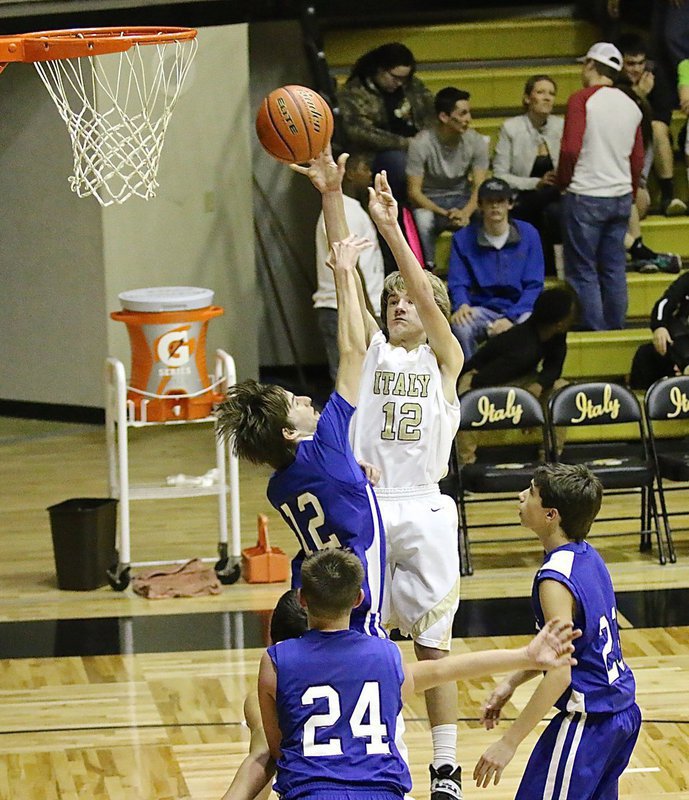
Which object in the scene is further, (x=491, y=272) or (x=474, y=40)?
(x=474, y=40)

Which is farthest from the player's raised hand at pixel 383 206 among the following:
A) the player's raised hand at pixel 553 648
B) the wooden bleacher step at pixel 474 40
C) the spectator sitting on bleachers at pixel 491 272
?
the wooden bleacher step at pixel 474 40

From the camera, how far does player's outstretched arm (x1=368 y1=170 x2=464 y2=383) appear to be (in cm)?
443

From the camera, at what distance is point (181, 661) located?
20.9 feet

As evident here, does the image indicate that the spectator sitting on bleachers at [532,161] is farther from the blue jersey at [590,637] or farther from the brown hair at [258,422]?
the blue jersey at [590,637]

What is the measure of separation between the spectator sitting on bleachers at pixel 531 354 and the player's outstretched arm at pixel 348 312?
14.4 feet

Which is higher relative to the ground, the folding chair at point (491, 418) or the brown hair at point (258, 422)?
the brown hair at point (258, 422)

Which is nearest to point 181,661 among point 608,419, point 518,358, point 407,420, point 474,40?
point 407,420

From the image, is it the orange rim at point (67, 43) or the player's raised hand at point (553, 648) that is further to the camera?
the orange rim at point (67, 43)

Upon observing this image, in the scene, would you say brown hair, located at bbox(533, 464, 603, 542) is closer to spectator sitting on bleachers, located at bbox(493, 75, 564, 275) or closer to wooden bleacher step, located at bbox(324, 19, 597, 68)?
spectator sitting on bleachers, located at bbox(493, 75, 564, 275)

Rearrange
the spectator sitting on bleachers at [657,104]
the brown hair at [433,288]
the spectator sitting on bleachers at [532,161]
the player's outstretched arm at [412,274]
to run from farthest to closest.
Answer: the spectator sitting on bleachers at [657,104] < the spectator sitting on bleachers at [532,161] < the brown hair at [433,288] < the player's outstretched arm at [412,274]

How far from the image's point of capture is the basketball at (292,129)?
5.36 metres

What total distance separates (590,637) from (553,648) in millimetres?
528

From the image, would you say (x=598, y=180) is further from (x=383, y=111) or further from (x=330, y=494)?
(x=330, y=494)

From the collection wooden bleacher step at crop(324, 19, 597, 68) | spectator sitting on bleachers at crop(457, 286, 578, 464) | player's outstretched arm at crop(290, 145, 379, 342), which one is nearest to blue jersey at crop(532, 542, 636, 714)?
player's outstretched arm at crop(290, 145, 379, 342)
